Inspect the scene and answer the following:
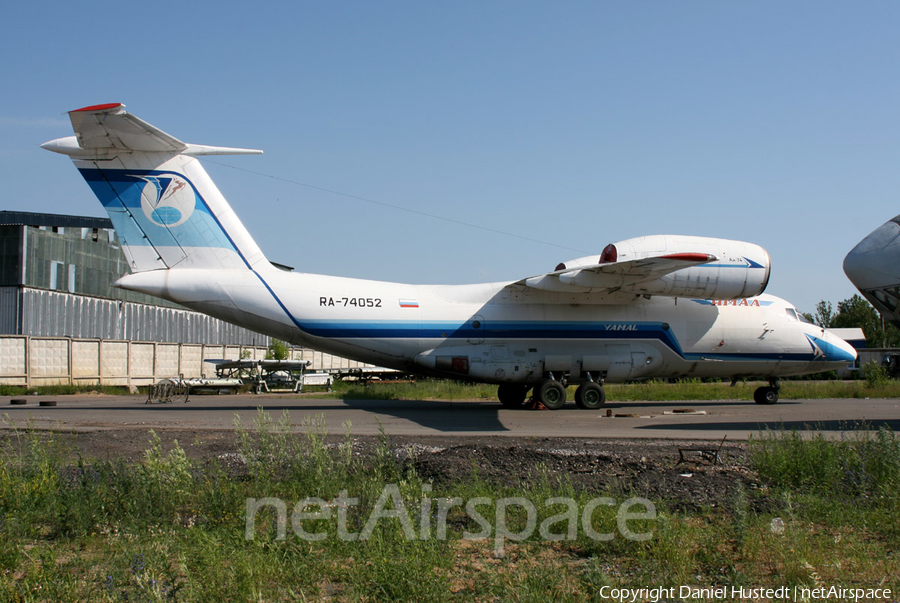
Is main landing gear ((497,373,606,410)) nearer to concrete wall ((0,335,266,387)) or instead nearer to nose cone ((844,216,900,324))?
nose cone ((844,216,900,324))

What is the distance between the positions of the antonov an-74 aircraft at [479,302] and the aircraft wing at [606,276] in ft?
0.15

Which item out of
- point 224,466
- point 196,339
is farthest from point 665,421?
point 196,339

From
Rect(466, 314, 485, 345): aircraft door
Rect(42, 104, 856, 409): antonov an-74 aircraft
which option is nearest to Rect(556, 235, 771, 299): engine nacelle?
Rect(42, 104, 856, 409): antonov an-74 aircraft

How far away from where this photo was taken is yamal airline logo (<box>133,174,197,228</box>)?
603 inches

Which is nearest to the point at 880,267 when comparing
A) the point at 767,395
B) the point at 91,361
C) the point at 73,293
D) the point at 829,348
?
the point at 767,395

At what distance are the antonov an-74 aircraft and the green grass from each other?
915 centimetres

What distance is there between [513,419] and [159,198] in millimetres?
9225

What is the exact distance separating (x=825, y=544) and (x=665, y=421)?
9093 millimetres

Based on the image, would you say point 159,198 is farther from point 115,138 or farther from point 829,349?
point 829,349

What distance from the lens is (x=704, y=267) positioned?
657 inches

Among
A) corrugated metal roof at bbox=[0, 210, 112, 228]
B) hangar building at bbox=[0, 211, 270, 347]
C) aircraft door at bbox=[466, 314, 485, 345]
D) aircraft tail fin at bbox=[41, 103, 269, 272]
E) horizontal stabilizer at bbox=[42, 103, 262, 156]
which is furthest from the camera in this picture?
corrugated metal roof at bbox=[0, 210, 112, 228]

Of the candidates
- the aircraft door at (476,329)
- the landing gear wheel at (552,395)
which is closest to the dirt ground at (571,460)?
the aircraft door at (476,329)

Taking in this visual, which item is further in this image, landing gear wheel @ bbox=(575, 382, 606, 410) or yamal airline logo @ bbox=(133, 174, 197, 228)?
landing gear wheel @ bbox=(575, 382, 606, 410)

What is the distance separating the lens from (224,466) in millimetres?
7719
